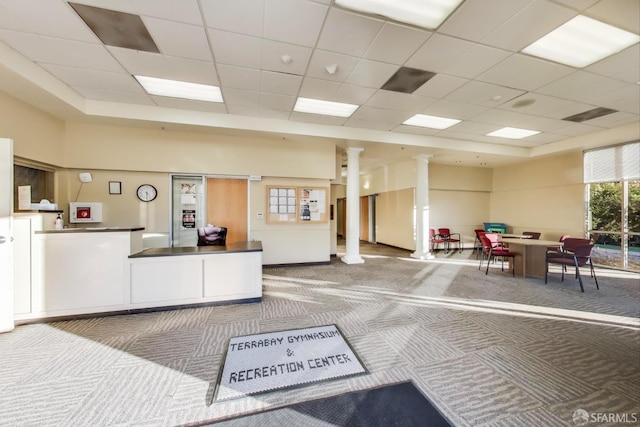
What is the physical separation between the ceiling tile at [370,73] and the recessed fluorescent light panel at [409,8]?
760mm

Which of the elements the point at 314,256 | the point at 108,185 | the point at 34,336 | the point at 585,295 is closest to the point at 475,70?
the point at 585,295

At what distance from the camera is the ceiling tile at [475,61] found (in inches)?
119

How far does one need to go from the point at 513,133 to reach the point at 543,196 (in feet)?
9.57

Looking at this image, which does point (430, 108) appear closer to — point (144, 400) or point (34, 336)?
point (144, 400)

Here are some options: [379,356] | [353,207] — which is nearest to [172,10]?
[379,356]

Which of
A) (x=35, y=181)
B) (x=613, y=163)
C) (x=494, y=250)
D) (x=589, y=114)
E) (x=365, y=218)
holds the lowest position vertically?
(x=494, y=250)

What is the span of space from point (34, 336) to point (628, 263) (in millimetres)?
10847

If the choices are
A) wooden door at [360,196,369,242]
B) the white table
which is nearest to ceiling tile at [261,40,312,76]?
the white table

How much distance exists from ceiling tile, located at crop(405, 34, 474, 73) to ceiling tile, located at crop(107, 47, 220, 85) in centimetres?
271

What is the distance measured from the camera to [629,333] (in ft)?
9.16

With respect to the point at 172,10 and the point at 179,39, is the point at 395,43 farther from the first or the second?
the point at 179,39

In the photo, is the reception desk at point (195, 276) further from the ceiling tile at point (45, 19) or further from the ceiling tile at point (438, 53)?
the ceiling tile at point (438, 53)

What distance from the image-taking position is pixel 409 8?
7.96 feet

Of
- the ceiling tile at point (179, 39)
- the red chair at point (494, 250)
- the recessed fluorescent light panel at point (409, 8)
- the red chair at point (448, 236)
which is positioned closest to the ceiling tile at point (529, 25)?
the recessed fluorescent light panel at point (409, 8)
